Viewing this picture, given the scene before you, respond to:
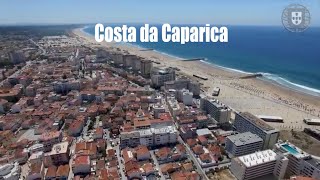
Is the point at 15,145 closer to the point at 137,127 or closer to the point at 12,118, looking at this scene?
the point at 12,118

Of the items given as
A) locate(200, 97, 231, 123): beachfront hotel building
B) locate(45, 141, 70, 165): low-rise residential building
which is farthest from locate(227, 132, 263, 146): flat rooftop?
locate(45, 141, 70, 165): low-rise residential building

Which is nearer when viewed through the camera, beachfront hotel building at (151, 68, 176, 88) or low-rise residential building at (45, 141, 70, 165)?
low-rise residential building at (45, 141, 70, 165)

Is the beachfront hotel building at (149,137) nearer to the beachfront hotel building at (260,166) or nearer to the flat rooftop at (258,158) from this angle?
the beachfront hotel building at (260,166)

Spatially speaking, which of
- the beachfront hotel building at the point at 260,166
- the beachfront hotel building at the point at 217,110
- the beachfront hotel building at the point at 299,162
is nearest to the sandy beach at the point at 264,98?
the beachfront hotel building at the point at 217,110

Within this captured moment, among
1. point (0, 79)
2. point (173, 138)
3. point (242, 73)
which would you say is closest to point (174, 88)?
point (173, 138)

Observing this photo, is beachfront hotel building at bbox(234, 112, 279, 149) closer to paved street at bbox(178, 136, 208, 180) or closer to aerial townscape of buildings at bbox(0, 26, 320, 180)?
aerial townscape of buildings at bbox(0, 26, 320, 180)

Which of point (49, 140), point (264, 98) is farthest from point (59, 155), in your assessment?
point (264, 98)
